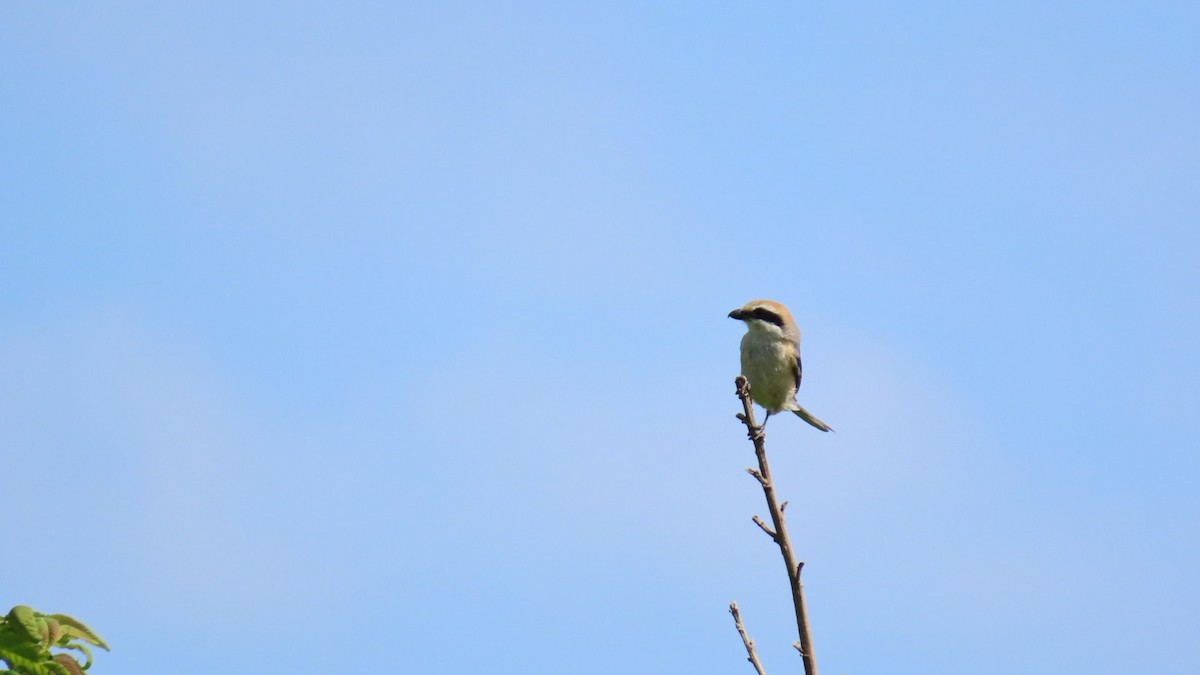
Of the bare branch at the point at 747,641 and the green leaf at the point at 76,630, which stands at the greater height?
the bare branch at the point at 747,641

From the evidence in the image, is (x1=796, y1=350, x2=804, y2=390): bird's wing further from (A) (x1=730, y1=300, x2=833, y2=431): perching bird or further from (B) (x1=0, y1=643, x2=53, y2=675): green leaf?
(B) (x1=0, y1=643, x2=53, y2=675): green leaf

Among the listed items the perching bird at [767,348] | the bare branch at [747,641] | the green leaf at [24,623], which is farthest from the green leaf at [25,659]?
the perching bird at [767,348]

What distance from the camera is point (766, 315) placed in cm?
920

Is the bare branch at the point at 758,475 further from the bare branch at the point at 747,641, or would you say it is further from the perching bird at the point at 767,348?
the perching bird at the point at 767,348

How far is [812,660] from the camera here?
3555 millimetres

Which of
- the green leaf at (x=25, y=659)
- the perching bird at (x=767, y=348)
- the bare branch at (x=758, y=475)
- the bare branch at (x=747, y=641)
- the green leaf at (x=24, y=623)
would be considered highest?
the perching bird at (x=767, y=348)

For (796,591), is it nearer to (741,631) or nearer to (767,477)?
(741,631)

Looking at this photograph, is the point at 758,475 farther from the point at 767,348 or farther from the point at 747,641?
the point at 767,348

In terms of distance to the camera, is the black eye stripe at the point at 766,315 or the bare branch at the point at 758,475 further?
the black eye stripe at the point at 766,315

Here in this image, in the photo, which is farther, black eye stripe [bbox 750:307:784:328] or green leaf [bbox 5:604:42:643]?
black eye stripe [bbox 750:307:784:328]

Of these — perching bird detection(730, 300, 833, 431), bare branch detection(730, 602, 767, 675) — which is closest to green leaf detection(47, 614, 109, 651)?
bare branch detection(730, 602, 767, 675)

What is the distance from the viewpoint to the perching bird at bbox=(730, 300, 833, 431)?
9188mm

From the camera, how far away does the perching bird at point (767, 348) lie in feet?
30.1

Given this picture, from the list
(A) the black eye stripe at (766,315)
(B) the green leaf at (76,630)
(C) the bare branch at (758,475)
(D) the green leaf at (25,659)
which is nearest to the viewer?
(D) the green leaf at (25,659)
